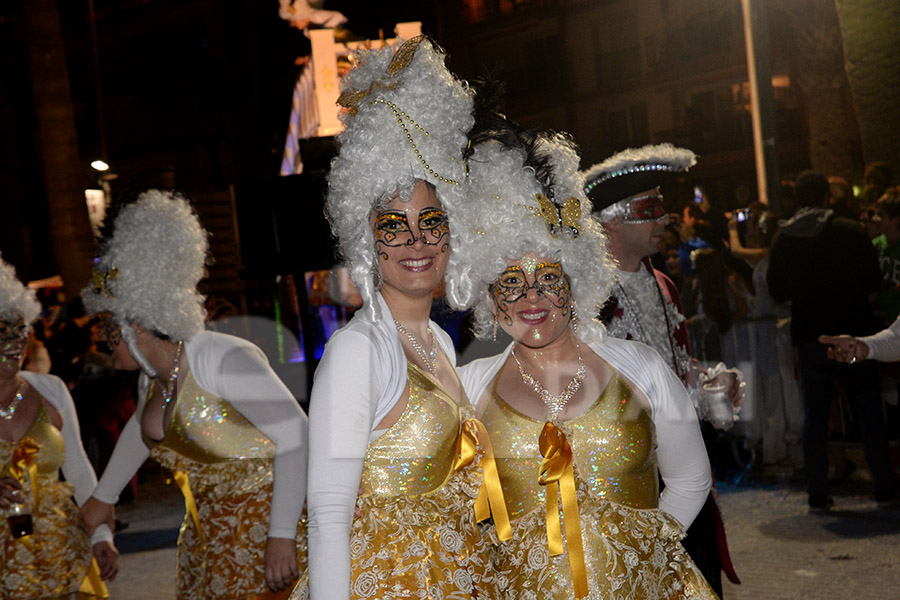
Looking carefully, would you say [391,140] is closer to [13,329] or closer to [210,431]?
[210,431]

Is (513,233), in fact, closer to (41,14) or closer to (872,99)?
(872,99)

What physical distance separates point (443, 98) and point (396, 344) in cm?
68

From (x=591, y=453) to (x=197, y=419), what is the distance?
5.29 ft

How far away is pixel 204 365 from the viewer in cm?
350

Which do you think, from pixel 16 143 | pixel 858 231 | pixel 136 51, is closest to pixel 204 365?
pixel 858 231

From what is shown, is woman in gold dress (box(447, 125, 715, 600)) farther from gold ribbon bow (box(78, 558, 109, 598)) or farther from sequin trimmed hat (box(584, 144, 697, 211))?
gold ribbon bow (box(78, 558, 109, 598))

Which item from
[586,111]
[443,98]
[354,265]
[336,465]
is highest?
[586,111]

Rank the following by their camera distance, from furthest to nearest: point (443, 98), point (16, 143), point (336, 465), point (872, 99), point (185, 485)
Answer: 1. point (16, 143)
2. point (872, 99)
3. point (185, 485)
4. point (443, 98)
5. point (336, 465)

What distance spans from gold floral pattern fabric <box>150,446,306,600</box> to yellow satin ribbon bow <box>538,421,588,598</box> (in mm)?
1181

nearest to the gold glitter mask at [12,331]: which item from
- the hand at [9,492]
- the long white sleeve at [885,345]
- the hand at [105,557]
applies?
the hand at [9,492]

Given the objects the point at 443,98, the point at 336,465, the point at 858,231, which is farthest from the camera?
the point at 858,231

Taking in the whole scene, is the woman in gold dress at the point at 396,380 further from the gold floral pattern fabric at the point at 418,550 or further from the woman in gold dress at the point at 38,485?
the woman in gold dress at the point at 38,485

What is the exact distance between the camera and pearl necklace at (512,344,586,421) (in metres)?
2.59

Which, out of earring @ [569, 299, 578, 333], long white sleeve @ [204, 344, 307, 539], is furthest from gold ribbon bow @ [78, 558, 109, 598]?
earring @ [569, 299, 578, 333]
